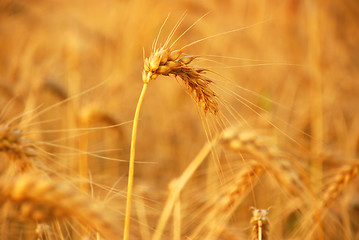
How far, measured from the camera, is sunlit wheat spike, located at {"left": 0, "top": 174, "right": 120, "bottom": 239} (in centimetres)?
81

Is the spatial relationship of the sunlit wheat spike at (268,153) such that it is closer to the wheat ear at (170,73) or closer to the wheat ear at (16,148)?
the wheat ear at (170,73)

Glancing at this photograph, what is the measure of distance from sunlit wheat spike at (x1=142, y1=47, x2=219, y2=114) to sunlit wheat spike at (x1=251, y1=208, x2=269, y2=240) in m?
0.32

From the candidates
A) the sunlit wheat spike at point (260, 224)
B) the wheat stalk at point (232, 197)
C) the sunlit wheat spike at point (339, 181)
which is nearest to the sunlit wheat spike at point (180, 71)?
the sunlit wheat spike at point (260, 224)

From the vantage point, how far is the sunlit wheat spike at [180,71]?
998mm

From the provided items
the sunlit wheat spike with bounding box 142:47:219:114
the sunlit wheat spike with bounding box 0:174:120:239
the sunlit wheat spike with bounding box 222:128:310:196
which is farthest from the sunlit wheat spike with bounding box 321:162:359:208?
the sunlit wheat spike with bounding box 0:174:120:239

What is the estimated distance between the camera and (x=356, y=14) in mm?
3383

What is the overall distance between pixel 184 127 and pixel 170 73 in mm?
2377

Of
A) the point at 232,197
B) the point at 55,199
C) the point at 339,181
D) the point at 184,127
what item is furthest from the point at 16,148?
the point at 184,127

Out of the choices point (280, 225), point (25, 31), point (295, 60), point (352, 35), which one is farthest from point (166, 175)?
point (25, 31)

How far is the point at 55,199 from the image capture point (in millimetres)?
818

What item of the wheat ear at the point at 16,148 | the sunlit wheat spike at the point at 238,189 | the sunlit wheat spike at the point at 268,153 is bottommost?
the wheat ear at the point at 16,148

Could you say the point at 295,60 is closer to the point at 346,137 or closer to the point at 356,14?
the point at 356,14

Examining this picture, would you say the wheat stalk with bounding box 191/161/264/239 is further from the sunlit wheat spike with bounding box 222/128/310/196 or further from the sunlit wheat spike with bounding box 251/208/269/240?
the sunlit wheat spike with bounding box 251/208/269/240

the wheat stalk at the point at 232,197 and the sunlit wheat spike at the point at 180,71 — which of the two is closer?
the sunlit wheat spike at the point at 180,71
